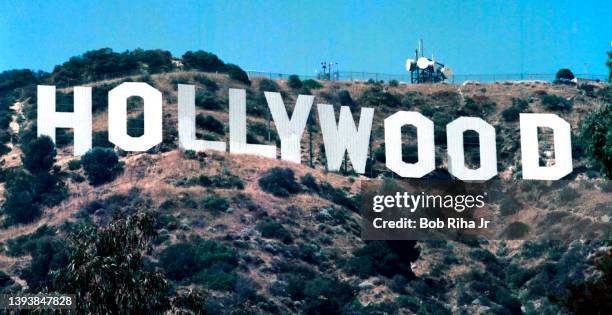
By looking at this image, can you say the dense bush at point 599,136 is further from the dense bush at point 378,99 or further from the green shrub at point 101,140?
the dense bush at point 378,99

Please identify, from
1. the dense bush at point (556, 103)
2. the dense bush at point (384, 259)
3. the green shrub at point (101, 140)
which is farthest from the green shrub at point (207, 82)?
the dense bush at point (384, 259)

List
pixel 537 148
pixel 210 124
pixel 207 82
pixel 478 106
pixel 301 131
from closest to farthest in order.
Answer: pixel 301 131 → pixel 537 148 → pixel 210 124 → pixel 207 82 → pixel 478 106

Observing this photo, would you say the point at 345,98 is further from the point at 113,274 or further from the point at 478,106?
the point at 113,274

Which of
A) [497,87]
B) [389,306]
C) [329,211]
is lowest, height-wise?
[389,306]

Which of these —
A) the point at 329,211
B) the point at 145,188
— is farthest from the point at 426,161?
the point at 145,188

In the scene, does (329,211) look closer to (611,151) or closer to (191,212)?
(191,212)

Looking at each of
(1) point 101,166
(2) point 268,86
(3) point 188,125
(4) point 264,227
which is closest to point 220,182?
(3) point 188,125
